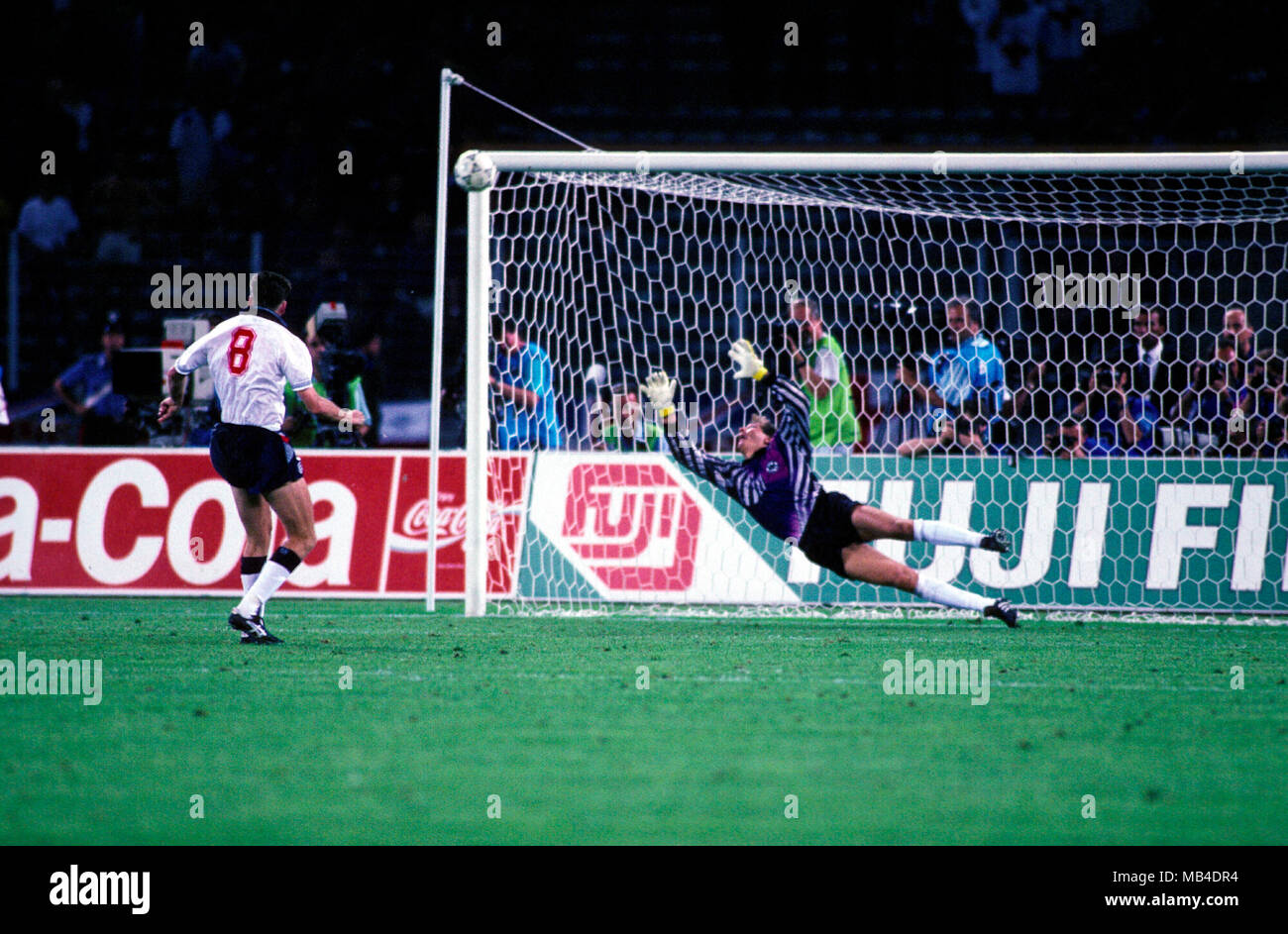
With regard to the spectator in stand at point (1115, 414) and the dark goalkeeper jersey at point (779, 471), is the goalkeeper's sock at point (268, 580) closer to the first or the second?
the dark goalkeeper jersey at point (779, 471)

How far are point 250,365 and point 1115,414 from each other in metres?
7.18

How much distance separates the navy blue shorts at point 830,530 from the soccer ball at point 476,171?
121 inches

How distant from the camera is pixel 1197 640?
944 centimetres

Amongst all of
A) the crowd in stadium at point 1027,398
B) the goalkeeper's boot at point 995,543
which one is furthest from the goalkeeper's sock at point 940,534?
the crowd in stadium at point 1027,398

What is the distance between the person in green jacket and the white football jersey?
421 cm

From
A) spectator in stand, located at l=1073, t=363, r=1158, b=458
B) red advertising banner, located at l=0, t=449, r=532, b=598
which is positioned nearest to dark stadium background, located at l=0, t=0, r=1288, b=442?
red advertising banner, located at l=0, t=449, r=532, b=598

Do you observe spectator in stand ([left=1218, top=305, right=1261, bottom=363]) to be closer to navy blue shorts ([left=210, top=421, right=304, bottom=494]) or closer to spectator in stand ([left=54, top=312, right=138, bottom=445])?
navy blue shorts ([left=210, top=421, right=304, bottom=494])

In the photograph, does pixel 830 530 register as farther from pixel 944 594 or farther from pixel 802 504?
pixel 944 594

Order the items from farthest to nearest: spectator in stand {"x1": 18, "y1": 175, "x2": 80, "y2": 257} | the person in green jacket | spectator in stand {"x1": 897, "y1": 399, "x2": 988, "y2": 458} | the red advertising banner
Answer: spectator in stand {"x1": 18, "y1": 175, "x2": 80, "y2": 257}
the red advertising banner
spectator in stand {"x1": 897, "y1": 399, "x2": 988, "y2": 458}
the person in green jacket

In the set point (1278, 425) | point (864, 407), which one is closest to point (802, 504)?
point (864, 407)

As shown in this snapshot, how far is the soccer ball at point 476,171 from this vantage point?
1043cm

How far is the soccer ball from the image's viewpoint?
10430mm

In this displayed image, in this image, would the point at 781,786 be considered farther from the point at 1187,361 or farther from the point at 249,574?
the point at 1187,361

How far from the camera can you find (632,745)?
5375 mm
